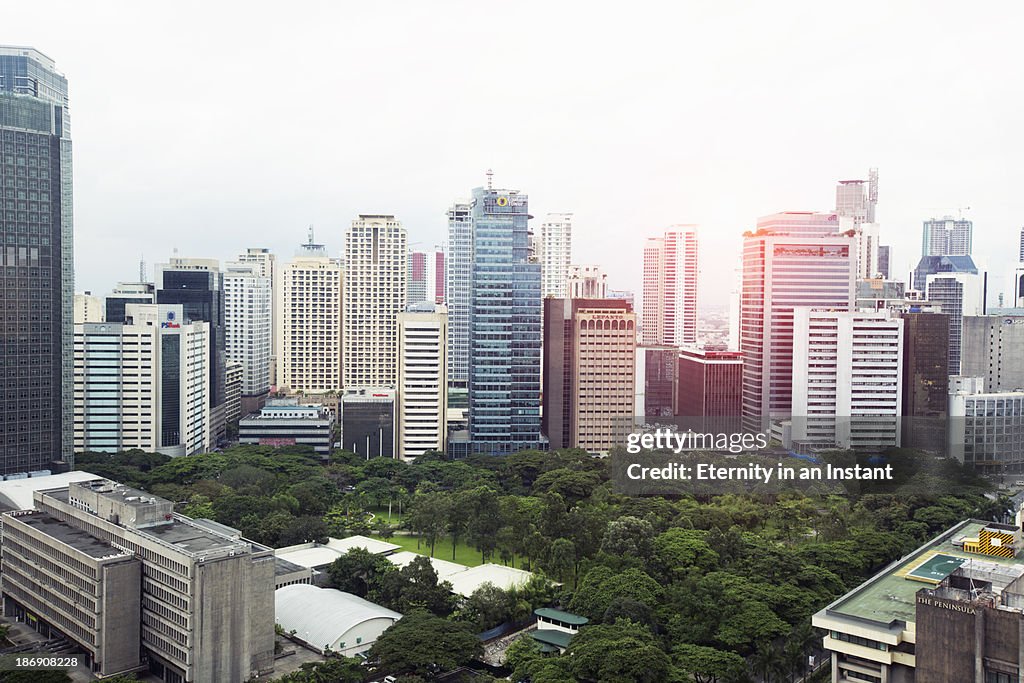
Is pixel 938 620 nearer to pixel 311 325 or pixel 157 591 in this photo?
pixel 157 591

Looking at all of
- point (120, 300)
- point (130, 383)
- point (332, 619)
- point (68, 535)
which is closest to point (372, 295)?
point (120, 300)

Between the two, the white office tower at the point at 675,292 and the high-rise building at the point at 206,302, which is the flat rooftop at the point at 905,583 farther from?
the white office tower at the point at 675,292

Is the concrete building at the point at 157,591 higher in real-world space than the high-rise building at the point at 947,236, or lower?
lower

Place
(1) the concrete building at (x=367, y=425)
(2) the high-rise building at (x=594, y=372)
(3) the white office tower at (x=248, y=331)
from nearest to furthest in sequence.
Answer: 1. (1) the concrete building at (x=367, y=425)
2. (2) the high-rise building at (x=594, y=372)
3. (3) the white office tower at (x=248, y=331)

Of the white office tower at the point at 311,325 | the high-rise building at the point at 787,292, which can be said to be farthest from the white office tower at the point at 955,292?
the white office tower at the point at 311,325

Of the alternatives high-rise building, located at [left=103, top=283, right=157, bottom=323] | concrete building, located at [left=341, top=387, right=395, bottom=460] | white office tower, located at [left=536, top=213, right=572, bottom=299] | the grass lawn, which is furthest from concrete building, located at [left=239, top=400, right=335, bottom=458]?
white office tower, located at [left=536, top=213, right=572, bottom=299]

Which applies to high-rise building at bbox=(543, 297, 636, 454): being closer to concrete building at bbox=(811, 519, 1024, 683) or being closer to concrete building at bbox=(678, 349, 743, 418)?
concrete building at bbox=(678, 349, 743, 418)
